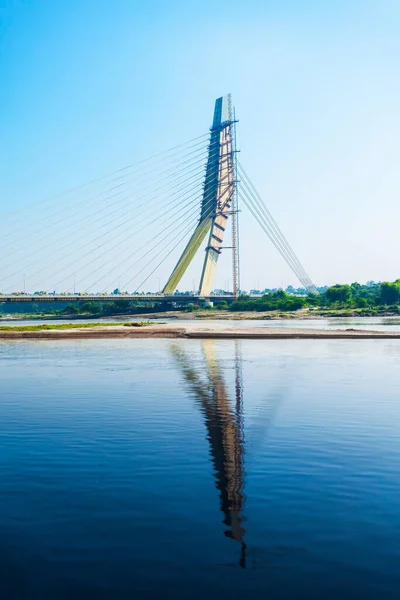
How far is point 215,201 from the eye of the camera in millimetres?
120875

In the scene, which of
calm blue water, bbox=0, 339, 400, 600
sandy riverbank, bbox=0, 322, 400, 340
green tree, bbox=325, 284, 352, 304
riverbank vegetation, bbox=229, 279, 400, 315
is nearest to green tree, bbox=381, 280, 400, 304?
riverbank vegetation, bbox=229, 279, 400, 315

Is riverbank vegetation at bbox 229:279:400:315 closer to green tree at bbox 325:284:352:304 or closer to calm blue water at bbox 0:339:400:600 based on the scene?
green tree at bbox 325:284:352:304

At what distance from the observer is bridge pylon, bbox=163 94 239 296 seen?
11725cm

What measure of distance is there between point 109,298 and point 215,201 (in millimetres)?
28684

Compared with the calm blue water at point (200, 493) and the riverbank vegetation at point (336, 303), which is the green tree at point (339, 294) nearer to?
the riverbank vegetation at point (336, 303)

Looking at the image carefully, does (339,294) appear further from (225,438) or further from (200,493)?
(200,493)

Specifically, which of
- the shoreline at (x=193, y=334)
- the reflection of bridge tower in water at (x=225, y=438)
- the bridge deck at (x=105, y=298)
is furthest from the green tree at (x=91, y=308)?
the reflection of bridge tower in water at (x=225, y=438)

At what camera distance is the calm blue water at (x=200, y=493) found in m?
7.57

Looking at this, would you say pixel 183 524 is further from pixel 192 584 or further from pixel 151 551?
pixel 192 584

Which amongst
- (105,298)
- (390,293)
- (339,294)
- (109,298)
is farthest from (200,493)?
(339,294)

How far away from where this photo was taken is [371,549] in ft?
27.2

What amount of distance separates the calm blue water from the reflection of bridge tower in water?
1.7 inches

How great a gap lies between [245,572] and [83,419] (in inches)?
437

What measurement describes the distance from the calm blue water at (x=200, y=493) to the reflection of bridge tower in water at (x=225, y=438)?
1.7 inches
